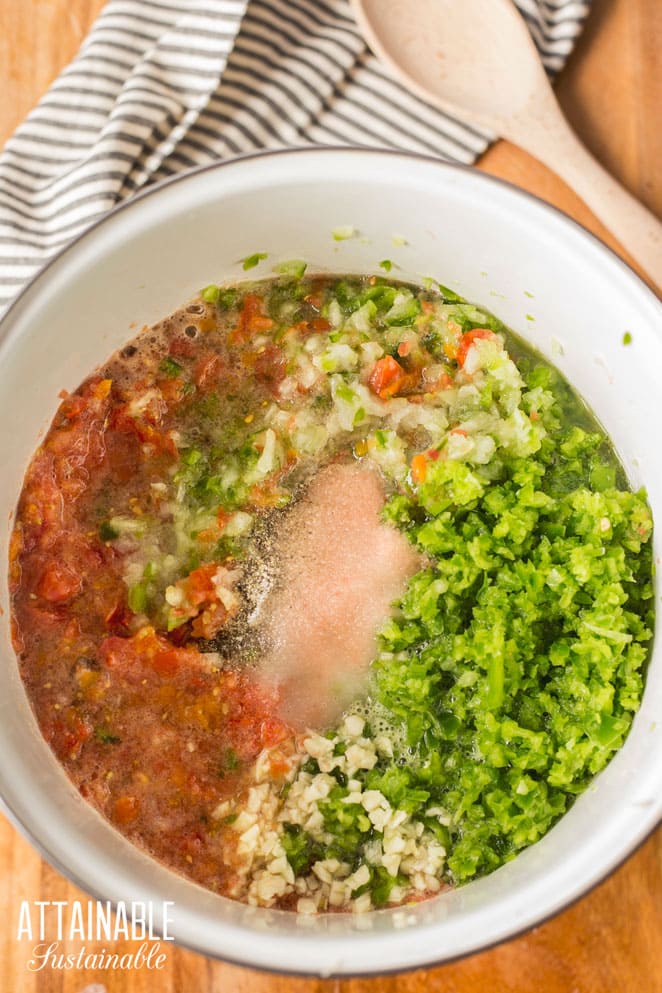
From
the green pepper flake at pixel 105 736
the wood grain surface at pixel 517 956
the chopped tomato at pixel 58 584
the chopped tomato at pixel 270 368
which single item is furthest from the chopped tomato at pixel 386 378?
the green pepper flake at pixel 105 736

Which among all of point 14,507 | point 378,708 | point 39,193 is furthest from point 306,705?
point 39,193

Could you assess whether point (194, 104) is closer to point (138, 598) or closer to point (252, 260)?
point (252, 260)

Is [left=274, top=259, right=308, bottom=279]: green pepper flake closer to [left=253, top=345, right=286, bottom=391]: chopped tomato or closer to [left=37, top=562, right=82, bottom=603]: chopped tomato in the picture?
[left=253, top=345, right=286, bottom=391]: chopped tomato

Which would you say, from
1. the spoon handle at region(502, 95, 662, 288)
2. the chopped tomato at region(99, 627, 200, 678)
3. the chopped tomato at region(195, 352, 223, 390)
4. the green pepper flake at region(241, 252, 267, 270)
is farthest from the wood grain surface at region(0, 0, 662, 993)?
the chopped tomato at region(195, 352, 223, 390)

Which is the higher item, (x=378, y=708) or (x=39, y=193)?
(x=39, y=193)

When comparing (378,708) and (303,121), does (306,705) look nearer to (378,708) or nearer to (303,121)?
(378,708)

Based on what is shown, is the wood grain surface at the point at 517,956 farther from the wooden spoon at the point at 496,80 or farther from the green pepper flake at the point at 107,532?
the green pepper flake at the point at 107,532

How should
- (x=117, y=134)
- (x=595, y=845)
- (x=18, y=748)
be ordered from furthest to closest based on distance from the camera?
(x=117, y=134), (x=18, y=748), (x=595, y=845)
